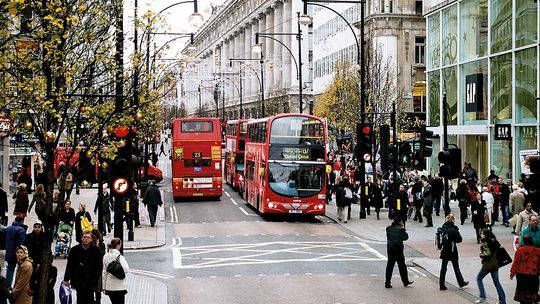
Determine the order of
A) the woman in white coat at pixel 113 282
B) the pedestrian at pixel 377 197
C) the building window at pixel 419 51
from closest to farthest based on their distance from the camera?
the woman in white coat at pixel 113 282
the pedestrian at pixel 377 197
the building window at pixel 419 51

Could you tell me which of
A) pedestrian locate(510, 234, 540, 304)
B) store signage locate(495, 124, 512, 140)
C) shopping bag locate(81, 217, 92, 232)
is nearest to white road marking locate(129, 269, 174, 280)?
shopping bag locate(81, 217, 92, 232)

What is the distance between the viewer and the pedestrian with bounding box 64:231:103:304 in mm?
14766

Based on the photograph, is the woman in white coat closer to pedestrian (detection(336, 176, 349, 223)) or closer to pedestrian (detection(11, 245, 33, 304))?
pedestrian (detection(11, 245, 33, 304))

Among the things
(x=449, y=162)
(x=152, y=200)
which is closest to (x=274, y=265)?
(x=449, y=162)

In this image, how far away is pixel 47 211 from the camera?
13602mm

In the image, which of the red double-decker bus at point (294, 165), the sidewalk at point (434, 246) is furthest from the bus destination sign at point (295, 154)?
the sidewalk at point (434, 246)

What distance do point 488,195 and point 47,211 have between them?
18.9m

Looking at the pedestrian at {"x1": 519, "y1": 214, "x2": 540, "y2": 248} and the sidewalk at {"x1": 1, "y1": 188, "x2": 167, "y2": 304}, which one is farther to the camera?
the sidewalk at {"x1": 1, "y1": 188, "x2": 167, "y2": 304}

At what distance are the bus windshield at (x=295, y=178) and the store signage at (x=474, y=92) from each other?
12448 millimetres

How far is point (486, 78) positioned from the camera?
42.2m

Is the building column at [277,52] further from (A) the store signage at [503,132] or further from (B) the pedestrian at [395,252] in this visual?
(B) the pedestrian at [395,252]

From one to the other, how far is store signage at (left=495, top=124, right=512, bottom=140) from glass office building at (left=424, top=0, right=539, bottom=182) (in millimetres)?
43

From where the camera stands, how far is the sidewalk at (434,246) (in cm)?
2005

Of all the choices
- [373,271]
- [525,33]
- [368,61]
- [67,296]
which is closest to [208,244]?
[373,271]
